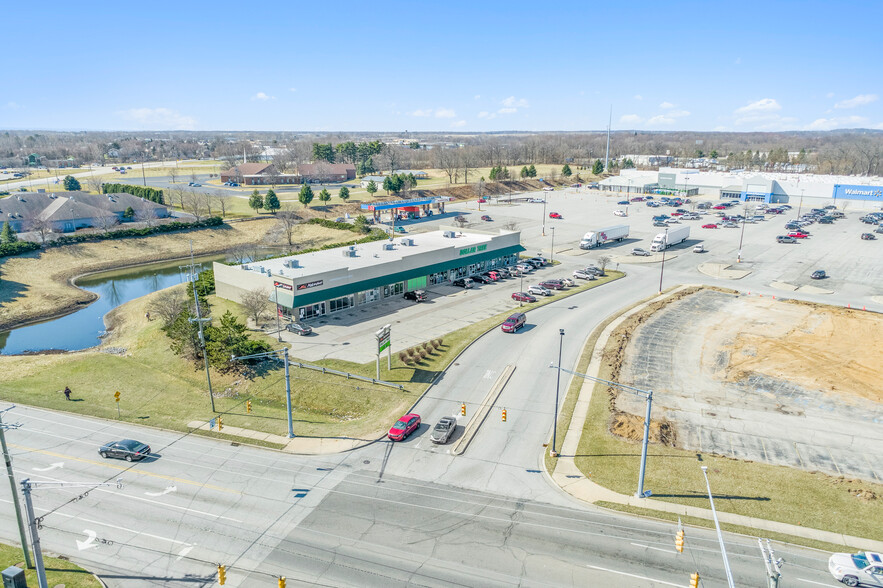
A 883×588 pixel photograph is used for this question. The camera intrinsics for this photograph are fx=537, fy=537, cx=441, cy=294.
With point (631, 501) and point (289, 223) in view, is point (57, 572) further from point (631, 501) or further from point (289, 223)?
point (289, 223)

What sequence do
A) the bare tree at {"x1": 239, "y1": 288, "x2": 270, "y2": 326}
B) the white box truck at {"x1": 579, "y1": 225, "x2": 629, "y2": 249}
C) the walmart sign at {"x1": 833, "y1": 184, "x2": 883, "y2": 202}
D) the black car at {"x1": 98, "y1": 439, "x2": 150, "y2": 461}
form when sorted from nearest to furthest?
1. the black car at {"x1": 98, "y1": 439, "x2": 150, "y2": 461}
2. the bare tree at {"x1": 239, "y1": 288, "x2": 270, "y2": 326}
3. the white box truck at {"x1": 579, "y1": 225, "x2": 629, "y2": 249}
4. the walmart sign at {"x1": 833, "y1": 184, "x2": 883, "y2": 202}

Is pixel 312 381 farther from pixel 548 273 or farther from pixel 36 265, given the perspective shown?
pixel 36 265

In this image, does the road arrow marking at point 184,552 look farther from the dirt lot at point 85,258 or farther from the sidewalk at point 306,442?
the dirt lot at point 85,258

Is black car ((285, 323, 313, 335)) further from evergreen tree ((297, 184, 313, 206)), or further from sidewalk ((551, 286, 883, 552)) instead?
evergreen tree ((297, 184, 313, 206))

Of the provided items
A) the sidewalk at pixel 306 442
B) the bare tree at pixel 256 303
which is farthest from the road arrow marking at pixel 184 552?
the bare tree at pixel 256 303

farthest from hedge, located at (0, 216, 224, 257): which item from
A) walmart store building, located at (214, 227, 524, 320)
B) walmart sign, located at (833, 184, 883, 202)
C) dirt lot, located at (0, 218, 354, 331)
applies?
walmart sign, located at (833, 184, 883, 202)

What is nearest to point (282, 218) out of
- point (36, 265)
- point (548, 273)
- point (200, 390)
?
point (36, 265)

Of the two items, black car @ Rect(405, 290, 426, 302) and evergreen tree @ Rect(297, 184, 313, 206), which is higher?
evergreen tree @ Rect(297, 184, 313, 206)

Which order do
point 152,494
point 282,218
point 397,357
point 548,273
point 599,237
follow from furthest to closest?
1. point 282,218
2. point 599,237
3. point 548,273
4. point 397,357
5. point 152,494
